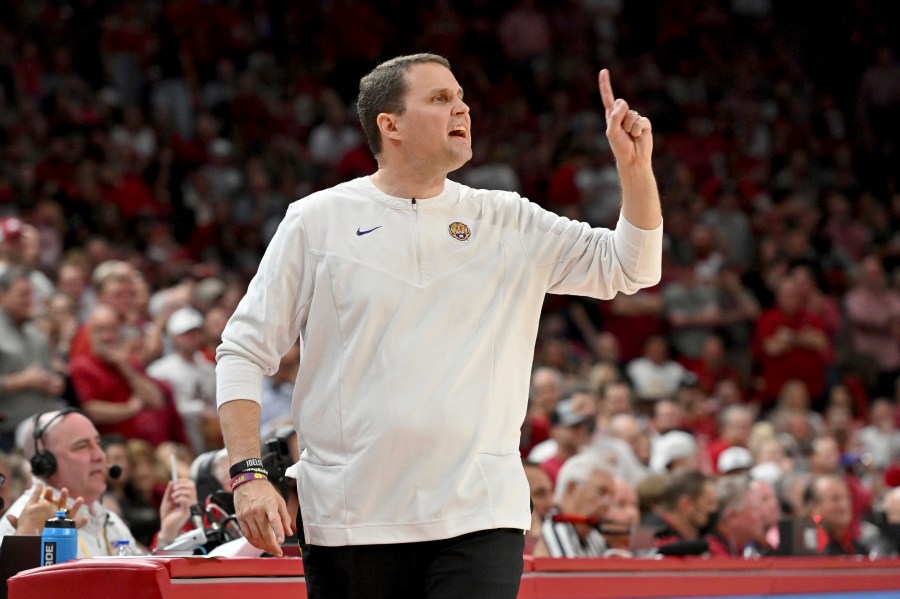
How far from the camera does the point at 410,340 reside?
3.10m

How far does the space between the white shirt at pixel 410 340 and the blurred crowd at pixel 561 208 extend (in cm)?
345

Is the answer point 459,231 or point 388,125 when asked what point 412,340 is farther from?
point 388,125

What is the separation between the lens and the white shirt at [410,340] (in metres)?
3.03

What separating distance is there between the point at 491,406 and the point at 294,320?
509 mm

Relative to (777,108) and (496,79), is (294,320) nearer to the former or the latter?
(496,79)

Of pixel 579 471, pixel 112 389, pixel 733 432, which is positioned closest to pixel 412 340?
pixel 579 471

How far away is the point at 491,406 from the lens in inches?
122

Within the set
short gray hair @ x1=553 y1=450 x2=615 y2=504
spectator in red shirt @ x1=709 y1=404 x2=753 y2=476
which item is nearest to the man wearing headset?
short gray hair @ x1=553 y1=450 x2=615 y2=504

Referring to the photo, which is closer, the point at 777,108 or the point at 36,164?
the point at 36,164

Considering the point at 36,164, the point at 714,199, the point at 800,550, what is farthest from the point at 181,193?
the point at 800,550

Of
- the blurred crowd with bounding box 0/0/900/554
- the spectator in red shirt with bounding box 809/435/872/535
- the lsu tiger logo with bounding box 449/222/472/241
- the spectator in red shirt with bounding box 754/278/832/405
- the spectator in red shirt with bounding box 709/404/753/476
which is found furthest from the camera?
the spectator in red shirt with bounding box 754/278/832/405

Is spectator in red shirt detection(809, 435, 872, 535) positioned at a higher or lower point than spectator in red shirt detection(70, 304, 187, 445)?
lower

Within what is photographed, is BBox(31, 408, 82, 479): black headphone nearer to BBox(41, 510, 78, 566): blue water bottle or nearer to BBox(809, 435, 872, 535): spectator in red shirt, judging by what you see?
BBox(41, 510, 78, 566): blue water bottle

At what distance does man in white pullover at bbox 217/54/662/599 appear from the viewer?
301 centimetres
